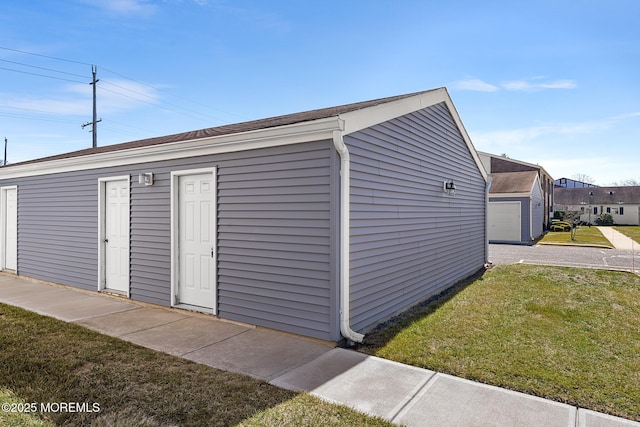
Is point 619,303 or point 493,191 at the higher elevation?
point 493,191

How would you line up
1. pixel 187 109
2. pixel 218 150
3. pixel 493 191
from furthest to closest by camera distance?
pixel 187 109 < pixel 493 191 < pixel 218 150

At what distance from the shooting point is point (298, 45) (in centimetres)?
1079

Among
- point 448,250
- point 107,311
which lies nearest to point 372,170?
point 448,250

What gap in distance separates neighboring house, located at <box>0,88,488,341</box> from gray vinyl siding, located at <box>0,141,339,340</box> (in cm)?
2

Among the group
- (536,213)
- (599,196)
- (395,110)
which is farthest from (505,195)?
(599,196)

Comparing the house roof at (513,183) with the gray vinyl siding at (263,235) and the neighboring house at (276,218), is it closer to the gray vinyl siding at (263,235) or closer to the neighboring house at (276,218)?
the neighboring house at (276,218)

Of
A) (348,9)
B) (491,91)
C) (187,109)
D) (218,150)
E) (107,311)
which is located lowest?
(107,311)

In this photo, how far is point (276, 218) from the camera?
477 centimetres

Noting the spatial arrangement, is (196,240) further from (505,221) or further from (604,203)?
(604,203)

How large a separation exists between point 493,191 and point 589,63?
37.5ft

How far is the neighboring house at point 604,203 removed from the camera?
124 feet

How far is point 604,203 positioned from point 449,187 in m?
44.1

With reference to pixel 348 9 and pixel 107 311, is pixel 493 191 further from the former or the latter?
pixel 107 311

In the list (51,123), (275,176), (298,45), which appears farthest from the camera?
(51,123)
